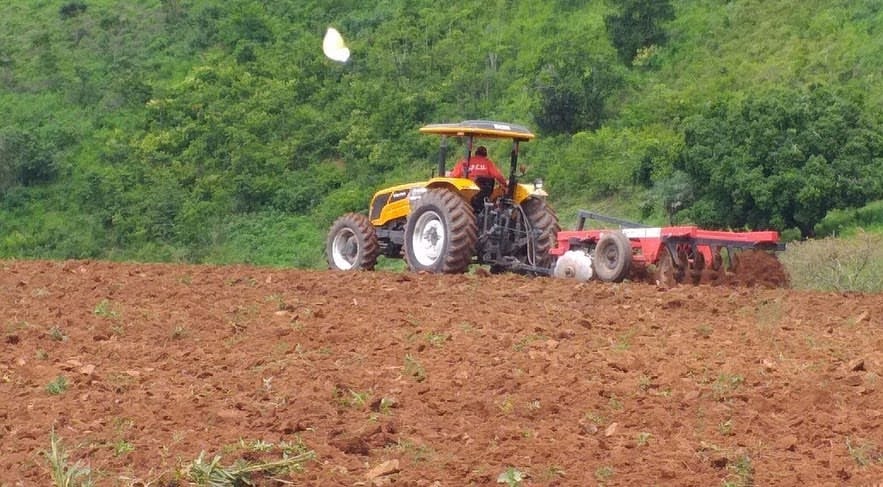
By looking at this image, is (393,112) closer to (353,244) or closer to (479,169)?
(353,244)

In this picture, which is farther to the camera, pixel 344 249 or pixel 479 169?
pixel 344 249

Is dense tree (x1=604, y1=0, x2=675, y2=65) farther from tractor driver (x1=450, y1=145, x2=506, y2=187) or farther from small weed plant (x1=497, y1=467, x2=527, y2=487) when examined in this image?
small weed plant (x1=497, y1=467, x2=527, y2=487)

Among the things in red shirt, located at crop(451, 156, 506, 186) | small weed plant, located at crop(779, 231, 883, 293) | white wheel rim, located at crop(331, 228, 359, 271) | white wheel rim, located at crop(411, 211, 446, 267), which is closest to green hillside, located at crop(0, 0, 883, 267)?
small weed plant, located at crop(779, 231, 883, 293)

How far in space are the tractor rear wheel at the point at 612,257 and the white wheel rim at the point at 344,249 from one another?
3.98 m

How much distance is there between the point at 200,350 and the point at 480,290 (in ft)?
14.0

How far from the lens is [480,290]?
41.9 feet


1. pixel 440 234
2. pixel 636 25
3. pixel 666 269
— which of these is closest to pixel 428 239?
pixel 440 234

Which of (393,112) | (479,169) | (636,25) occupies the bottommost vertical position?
(479,169)

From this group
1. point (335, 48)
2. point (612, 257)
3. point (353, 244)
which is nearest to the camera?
point (612, 257)

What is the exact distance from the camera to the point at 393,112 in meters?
38.8

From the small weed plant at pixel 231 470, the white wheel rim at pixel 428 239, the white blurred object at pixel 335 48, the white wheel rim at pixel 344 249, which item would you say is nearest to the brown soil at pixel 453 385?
the small weed plant at pixel 231 470

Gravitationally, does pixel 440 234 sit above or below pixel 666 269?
above

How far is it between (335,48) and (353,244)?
83.8ft

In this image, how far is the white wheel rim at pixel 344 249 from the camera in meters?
17.5
